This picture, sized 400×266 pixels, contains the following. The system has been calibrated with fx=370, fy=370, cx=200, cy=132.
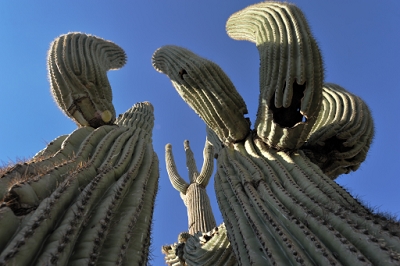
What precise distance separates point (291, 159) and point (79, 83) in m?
3.16

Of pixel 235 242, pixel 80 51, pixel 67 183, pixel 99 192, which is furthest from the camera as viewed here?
pixel 80 51

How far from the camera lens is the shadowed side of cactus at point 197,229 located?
5.89 meters

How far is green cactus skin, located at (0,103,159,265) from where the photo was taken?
91.7 inches

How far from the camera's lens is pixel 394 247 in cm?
265

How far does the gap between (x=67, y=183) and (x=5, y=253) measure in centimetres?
103

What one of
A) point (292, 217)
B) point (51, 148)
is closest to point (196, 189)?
point (51, 148)

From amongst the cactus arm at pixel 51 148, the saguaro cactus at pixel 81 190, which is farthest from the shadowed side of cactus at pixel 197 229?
the cactus arm at pixel 51 148

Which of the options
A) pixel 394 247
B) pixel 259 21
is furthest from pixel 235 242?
pixel 259 21

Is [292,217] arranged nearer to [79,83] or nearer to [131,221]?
[131,221]

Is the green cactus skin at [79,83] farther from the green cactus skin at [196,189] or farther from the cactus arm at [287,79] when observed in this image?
the green cactus skin at [196,189]

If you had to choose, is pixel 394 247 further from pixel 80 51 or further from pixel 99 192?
pixel 80 51

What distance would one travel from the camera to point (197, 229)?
27.6 feet

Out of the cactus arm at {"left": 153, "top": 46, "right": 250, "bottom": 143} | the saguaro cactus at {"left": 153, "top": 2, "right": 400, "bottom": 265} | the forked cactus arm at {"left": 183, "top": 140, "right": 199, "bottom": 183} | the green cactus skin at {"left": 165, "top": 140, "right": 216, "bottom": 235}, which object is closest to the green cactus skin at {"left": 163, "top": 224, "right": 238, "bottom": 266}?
the green cactus skin at {"left": 165, "top": 140, "right": 216, "bottom": 235}

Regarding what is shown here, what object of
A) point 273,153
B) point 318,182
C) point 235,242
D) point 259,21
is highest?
point 259,21
